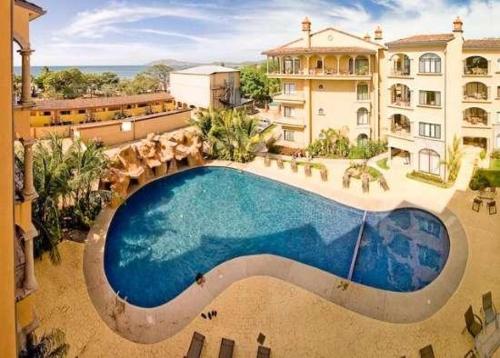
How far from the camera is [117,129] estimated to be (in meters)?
37.0

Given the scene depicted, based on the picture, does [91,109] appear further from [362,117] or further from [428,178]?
[428,178]

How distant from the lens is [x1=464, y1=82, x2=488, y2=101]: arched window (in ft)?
101

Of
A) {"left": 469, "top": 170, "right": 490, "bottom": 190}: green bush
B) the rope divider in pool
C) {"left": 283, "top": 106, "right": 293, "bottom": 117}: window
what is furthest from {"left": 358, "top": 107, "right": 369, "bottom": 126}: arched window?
the rope divider in pool

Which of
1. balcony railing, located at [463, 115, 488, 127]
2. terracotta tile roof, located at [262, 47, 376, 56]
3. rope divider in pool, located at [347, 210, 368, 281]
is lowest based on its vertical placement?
rope divider in pool, located at [347, 210, 368, 281]

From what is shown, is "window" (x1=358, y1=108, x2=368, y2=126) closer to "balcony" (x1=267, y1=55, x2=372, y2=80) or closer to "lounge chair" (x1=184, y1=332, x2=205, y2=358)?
"balcony" (x1=267, y1=55, x2=372, y2=80)

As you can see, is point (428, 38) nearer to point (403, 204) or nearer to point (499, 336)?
point (403, 204)

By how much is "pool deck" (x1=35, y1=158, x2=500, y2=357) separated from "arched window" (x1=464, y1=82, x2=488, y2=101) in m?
16.9

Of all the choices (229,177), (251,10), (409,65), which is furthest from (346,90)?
(251,10)

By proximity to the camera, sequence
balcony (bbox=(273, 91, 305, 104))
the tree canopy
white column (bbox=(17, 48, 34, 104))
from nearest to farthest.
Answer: white column (bbox=(17, 48, 34, 104)) → balcony (bbox=(273, 91, 305, 104)) → the tree canopy

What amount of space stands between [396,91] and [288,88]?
984cm

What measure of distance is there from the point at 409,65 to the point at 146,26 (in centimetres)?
4496

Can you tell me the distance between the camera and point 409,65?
28.4 meters

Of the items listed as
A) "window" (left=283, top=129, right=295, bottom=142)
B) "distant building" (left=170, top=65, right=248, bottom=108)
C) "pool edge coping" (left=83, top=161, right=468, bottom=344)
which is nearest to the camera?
"pool edge coping" (left=83, top=161, right=468, bottom=344)

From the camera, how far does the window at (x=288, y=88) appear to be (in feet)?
121
